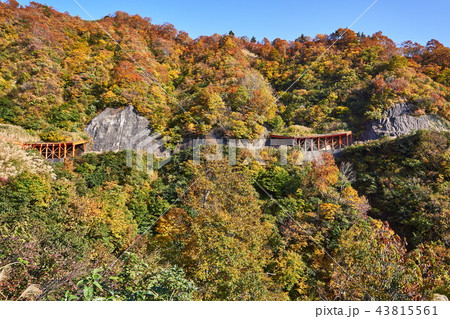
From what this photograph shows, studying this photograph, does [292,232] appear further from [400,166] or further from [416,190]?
[400,166]

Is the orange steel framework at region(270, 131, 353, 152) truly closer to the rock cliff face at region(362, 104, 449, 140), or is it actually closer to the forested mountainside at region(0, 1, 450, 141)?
the forested mountainside at region(0, 1, 450, 141)

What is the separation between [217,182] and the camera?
1429cm

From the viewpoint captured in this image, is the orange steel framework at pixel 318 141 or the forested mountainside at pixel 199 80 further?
the forested mountainside at pixel 199 80

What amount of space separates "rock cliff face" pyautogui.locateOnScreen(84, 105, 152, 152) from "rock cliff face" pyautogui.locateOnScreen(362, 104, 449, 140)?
2325cm

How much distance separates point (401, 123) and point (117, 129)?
28.6 metres

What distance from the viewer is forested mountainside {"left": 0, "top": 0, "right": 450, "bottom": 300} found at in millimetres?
6215

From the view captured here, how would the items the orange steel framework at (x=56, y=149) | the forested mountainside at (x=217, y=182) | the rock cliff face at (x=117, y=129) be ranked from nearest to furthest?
1. the forested mountainside at (x=217, y=182)
2. the orange steel framework at (x=56, y=149)
3. the rock cliff face at (x=117, y=129)

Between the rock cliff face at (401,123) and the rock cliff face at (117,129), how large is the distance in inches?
915

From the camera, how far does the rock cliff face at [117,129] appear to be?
25203mm

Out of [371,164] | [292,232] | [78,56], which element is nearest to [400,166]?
[371,164]

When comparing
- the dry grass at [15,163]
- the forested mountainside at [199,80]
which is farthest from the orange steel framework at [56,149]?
the dry grass at [15,163]

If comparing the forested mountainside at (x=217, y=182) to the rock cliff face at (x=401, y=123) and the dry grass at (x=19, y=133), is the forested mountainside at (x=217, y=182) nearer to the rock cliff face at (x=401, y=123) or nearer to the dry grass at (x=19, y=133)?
the dry grass at (x=19, y=133)
